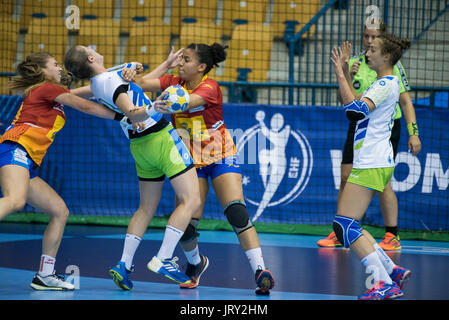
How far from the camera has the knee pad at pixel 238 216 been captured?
14.5ft

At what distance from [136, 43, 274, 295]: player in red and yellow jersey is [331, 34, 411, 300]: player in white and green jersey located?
2.29ft

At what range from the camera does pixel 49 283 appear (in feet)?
14.5

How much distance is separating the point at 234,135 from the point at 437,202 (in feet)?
8.82

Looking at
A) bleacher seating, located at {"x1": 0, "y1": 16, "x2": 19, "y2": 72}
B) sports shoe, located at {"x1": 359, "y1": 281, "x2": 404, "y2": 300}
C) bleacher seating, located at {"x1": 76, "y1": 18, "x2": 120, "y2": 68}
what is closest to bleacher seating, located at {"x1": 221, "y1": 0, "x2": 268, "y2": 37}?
bleacher seating, located at {"x1": 76, "y1": 18, "x2": 120, "y2": 68}

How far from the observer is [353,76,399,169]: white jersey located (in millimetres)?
4234

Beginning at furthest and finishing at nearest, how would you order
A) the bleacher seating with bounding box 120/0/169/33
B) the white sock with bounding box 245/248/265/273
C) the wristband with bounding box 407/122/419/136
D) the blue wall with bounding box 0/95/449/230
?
the bleacher seating with bounding box 120/0/169/33
the blue wall with bounding box 0/95/449/230
the wristband with bounding box 407/122/419/136
the white sock with bounding box 245/248/265/273

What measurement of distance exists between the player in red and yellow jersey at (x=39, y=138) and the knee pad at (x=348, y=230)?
1731 mm

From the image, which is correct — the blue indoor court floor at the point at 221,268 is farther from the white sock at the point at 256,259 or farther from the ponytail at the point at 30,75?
the ponytail at the point at 30,75

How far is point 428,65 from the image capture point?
10.2m

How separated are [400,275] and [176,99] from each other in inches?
75.1

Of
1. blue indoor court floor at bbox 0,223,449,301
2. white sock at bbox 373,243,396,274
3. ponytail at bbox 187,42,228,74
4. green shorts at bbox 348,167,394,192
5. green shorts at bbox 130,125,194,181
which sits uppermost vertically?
ponytail at bbox 187,42,228,74

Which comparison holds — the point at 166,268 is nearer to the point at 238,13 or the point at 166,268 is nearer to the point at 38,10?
the point at 238,13

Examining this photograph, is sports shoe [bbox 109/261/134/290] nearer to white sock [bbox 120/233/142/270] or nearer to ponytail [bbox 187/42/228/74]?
white sock [bbox 120/233/142/270]
